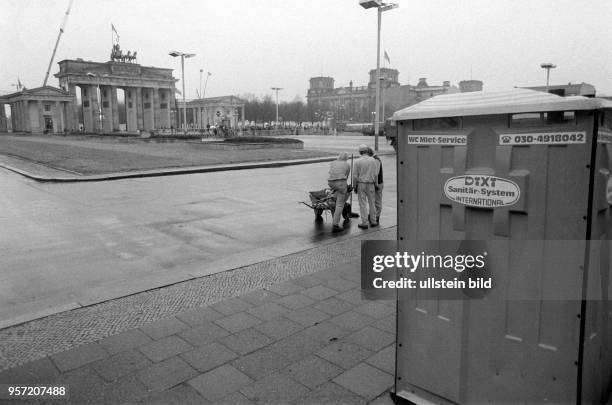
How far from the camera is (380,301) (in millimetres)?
5492

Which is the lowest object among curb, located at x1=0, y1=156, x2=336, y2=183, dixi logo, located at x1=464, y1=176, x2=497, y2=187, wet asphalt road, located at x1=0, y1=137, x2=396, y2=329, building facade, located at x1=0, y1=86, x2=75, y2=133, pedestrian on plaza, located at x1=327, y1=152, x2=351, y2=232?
wet asphalt road, located at x1=0, y1=137, x2=396, y2=329

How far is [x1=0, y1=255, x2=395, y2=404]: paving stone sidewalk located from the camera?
3.64 meters

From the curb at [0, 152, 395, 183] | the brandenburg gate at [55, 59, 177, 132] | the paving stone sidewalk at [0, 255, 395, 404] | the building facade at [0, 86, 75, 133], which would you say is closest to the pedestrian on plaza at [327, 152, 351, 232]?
the paving stone sidewalk at [0, 255, 395, 404]

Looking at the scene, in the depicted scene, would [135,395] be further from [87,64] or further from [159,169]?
[87,64]

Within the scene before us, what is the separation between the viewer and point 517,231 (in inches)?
106

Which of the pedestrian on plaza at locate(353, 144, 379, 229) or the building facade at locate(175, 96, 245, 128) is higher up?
the building facade at locate(175, 96, 245, 128)

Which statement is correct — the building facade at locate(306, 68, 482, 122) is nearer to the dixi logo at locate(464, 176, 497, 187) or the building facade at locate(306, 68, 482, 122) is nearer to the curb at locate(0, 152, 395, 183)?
the curb at locate(0, 152, 395, 183)

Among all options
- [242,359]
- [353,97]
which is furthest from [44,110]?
[242,359]

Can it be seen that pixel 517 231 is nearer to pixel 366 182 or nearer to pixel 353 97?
pixel 366 182

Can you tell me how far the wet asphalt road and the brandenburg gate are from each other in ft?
305

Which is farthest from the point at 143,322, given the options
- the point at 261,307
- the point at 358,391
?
the point at 358,391

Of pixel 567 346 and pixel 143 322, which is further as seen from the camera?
pixel 143 322

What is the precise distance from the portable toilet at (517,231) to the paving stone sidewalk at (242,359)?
2.81ft

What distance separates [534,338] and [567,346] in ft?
0.53
